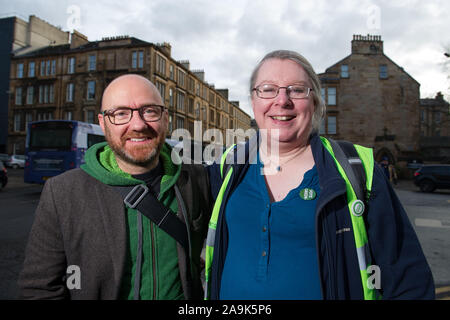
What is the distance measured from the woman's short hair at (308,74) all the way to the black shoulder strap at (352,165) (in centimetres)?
28

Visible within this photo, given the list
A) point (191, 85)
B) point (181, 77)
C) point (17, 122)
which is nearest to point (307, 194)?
point (181, 77)

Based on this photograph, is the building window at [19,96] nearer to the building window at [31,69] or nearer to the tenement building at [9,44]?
the tenement building at [9,44]

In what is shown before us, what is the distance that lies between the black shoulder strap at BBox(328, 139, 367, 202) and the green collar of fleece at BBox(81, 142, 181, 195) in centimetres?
101

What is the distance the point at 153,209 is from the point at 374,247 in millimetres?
1258

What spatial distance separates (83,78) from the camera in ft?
116

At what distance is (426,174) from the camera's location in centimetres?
1677

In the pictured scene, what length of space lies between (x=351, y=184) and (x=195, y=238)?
0.98 metres

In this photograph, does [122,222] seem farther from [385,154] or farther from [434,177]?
[385,154]

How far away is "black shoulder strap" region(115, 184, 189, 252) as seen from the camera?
1597 mm

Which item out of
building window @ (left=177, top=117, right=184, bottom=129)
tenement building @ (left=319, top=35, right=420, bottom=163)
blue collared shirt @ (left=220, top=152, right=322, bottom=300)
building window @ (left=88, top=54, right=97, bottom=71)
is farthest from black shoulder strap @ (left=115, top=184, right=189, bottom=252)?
building window @ (left=177, top=117, right=184, bottom=129)

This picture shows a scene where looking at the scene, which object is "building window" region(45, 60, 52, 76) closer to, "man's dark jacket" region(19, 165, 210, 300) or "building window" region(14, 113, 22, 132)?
"building window" region(14, 113, 22, 132)

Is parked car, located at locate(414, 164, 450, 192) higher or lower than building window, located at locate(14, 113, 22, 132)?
lower

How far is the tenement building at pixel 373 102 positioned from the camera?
93.1ft
